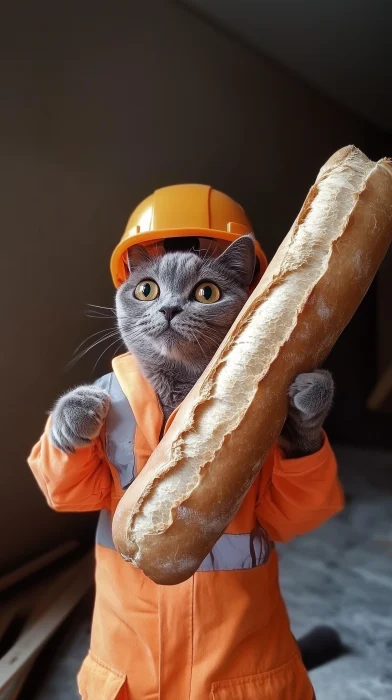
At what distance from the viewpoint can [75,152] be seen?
1.17m

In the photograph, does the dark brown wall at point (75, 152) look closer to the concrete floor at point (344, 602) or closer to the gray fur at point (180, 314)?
the concrete floor at point (344, 602)

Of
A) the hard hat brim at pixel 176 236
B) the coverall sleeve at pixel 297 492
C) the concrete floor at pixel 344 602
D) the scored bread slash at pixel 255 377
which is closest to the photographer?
the scored bread slash at pixel 255 377

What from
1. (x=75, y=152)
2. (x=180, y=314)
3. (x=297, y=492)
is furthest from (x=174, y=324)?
(x=75, y=152)

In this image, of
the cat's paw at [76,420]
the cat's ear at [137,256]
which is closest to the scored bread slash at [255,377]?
the cat's paw at [76,420]

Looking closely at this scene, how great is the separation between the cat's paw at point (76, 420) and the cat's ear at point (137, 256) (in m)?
0.21

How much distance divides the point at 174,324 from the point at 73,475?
0.23m

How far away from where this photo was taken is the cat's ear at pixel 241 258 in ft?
2.46

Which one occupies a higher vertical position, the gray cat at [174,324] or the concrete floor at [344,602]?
the gray cat at [174,324]

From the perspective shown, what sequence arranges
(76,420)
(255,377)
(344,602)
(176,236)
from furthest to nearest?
1. (344,602)
2. (176,236)
3. (76,420)
4. (255,377)

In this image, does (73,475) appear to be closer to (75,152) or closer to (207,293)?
(207,293)

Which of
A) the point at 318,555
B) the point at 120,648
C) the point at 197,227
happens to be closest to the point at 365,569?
the point at 318,555

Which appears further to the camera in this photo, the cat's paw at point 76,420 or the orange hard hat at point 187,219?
the orange hard hat at point 187,219

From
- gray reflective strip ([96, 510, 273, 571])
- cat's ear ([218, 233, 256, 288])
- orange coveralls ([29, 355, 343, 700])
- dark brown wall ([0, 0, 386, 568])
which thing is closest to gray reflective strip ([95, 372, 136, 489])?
orange coveralls ([29, 355, 343, 700])

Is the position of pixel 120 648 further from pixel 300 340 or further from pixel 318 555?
pixel 318 555
